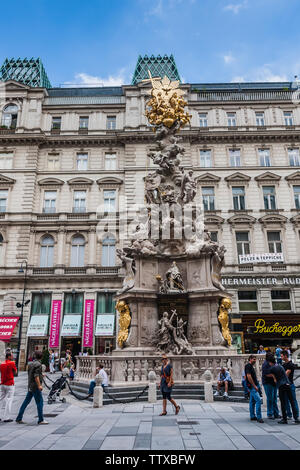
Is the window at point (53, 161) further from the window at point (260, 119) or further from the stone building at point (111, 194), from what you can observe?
the window at point (260, 119)

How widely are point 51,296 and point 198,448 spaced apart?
26.5 metres

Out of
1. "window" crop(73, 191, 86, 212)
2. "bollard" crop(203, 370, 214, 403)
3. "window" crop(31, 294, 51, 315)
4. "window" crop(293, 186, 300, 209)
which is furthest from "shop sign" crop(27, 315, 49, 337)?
"window" crop(293, 186, 300, 209)

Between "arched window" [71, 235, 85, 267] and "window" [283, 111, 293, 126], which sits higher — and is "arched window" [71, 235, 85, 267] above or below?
below

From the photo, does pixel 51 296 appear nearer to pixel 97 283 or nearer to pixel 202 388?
pixel 97 283

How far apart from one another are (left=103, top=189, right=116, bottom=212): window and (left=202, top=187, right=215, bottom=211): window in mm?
8446

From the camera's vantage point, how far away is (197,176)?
33.9 metres

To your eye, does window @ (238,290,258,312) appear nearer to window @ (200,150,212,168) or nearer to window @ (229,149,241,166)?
window @ (229,149,241,166)

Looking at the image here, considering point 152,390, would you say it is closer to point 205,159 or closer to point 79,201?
point 79,201

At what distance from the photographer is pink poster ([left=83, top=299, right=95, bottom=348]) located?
29.2 m

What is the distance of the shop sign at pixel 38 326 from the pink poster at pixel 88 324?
10.6ft

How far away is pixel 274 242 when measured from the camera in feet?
104

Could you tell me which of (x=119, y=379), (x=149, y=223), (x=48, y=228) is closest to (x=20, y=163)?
(x=48, y=228)

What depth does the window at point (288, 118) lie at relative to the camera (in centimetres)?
3609

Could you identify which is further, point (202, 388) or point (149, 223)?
point (149, 223)
